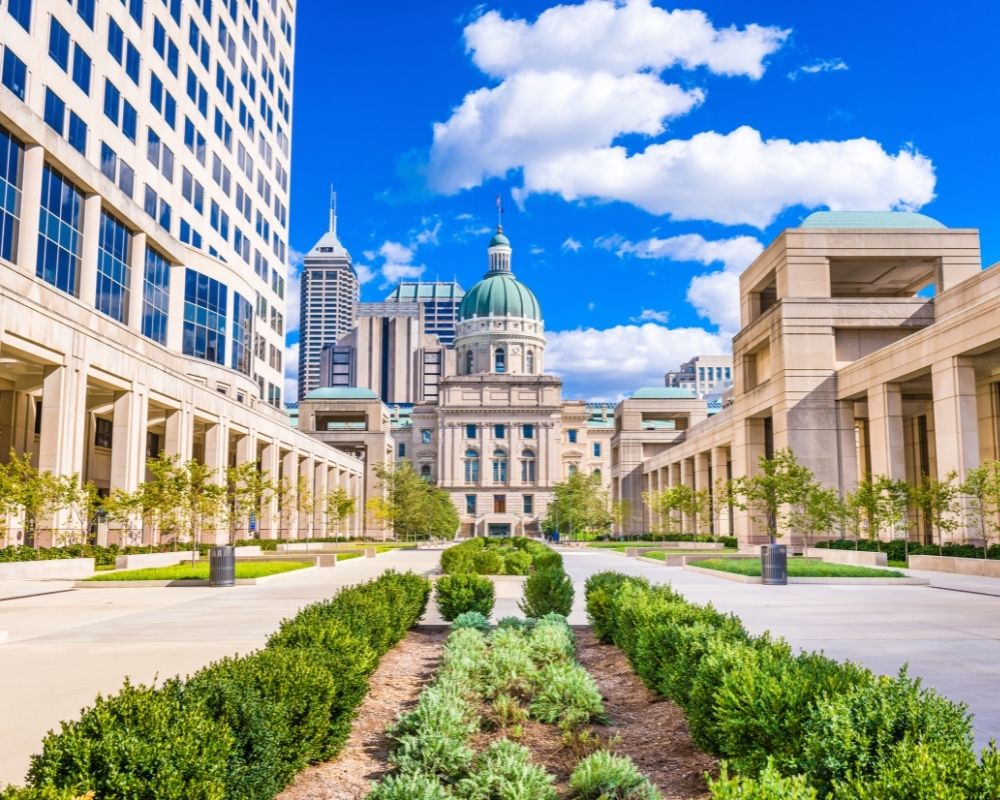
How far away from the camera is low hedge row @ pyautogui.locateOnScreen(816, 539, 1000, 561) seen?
99.8 ft

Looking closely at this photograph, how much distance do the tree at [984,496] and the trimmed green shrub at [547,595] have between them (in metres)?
19.5

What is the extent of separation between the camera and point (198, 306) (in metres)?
52.7

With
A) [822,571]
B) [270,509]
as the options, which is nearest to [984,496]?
[822,571]

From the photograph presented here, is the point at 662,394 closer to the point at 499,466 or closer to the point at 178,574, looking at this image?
the point at 499,466

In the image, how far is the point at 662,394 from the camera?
102m

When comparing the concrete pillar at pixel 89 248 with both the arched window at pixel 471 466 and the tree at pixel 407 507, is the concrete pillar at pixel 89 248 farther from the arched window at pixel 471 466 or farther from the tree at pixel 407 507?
the arched window at pixel 471 466

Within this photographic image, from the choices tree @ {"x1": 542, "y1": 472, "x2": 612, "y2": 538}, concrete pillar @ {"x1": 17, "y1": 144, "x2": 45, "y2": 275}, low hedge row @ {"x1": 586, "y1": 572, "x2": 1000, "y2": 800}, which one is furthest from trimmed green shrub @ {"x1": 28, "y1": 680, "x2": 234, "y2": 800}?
tree @ {"x1": 542, "y1": 472, "x2": 612, "y2": 538}

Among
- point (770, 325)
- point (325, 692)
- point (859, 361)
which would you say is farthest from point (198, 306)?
point (325, 692)

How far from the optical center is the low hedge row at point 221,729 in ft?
14.7

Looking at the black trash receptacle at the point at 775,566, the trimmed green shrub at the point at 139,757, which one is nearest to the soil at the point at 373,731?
the trimmed green shrub at the point at 139,757

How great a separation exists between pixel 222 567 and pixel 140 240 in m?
25.8

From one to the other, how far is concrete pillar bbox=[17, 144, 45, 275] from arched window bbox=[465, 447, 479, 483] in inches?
3797

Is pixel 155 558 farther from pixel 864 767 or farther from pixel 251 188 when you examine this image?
pixel 251 188

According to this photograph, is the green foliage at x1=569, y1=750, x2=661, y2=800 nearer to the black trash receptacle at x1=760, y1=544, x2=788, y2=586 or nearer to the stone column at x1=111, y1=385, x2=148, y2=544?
the black trash receptacle at x1=760, y1=544, x2=788, y2=586
